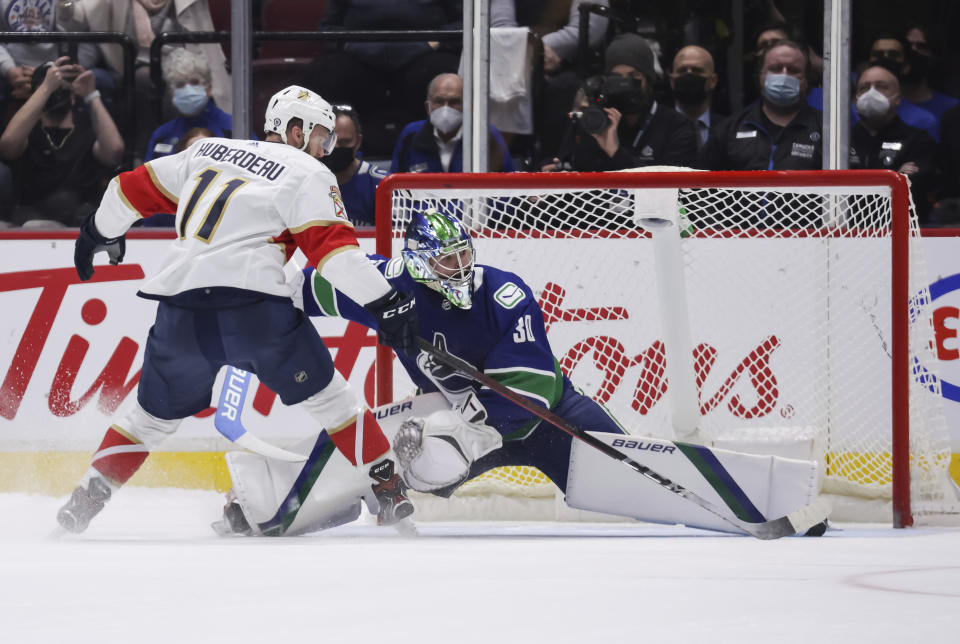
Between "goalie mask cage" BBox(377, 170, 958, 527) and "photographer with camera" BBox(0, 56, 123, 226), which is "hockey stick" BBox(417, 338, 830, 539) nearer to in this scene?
"goalie mask cage" BBox(377, 170, 958, 527)

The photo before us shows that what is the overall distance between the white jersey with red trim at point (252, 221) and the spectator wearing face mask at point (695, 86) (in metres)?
1.81

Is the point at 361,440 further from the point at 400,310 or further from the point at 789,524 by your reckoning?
the point at 789,524

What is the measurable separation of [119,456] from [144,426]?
0.09 meters

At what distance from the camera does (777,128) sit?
4590 mm

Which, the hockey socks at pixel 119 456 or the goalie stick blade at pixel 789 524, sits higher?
the hockey socks at pixel 119 456

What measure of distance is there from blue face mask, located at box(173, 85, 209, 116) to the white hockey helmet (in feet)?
4.83

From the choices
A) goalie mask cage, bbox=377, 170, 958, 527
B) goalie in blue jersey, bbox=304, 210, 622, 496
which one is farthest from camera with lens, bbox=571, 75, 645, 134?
goalie in blue jersey, bbox=304, 210, 622, 496

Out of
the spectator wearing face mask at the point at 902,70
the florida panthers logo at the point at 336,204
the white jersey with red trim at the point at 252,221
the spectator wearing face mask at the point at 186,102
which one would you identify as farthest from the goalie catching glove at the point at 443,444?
the spectator wearing face mask at the point at 902,70

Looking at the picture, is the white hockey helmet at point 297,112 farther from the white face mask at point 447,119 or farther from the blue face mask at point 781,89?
the blue face mask at point 781,89

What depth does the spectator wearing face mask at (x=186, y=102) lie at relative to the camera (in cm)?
480

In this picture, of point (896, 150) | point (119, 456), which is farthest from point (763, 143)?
point (119, 456)

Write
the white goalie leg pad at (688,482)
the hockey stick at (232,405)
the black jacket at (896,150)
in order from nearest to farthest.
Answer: the white goalie leg pad at (688,482) < the hockey stick at (232,405) < the black jacket at (896,150)

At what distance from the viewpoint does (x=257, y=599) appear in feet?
6.87

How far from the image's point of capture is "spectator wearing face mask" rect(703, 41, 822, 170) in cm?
455
